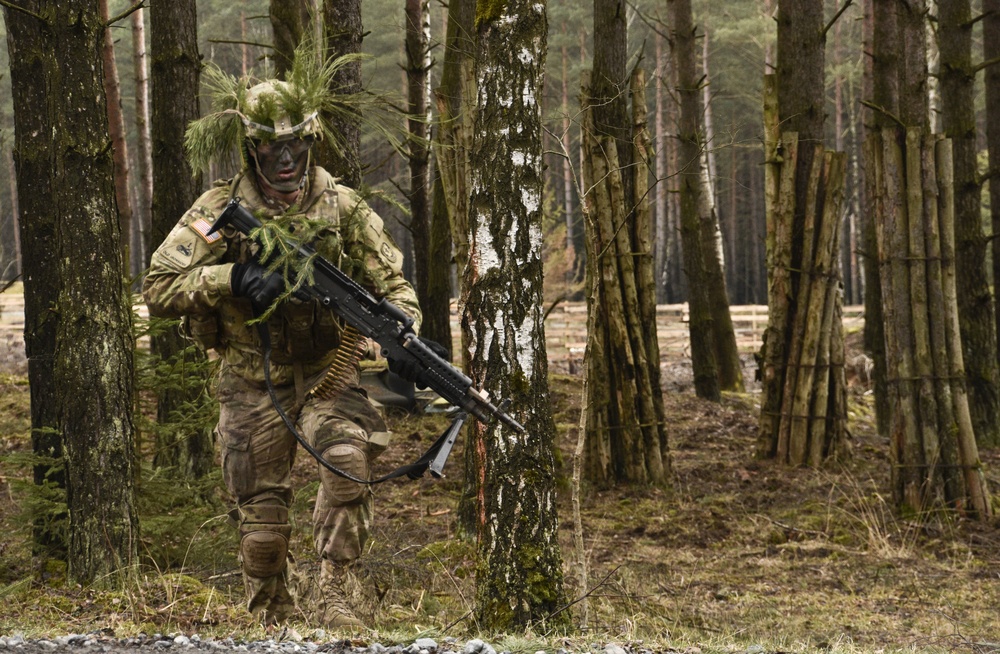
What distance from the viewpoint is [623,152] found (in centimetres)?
948

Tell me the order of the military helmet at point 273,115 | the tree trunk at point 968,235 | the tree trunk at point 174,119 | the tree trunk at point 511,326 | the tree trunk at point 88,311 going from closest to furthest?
the tree trunk at point 511,326
the military helmet at point 273,115
the tree trunk at point 88,311
the tree trunk at point 174,119
the tree trunk at point 968,235

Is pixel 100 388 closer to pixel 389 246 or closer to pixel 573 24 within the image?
pixel 389 246

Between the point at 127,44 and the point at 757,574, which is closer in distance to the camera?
the point at 757,574

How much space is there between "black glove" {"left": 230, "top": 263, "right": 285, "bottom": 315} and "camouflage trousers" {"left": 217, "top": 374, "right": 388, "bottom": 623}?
709 millimetres

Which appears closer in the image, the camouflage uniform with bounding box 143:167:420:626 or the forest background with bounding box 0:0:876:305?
the camouflage uniform with bounding box 143:167:420:626

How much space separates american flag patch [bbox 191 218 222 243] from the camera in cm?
515

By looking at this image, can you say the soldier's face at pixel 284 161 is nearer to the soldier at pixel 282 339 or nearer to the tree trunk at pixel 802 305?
the soldier at pixel 282 339

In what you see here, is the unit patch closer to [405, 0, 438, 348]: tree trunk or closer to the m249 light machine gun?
the m249 light machine gun

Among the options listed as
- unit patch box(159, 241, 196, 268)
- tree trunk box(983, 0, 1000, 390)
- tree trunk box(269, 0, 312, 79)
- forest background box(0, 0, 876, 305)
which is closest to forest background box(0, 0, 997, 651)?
tree trunk box(269, 0, 312, 79)

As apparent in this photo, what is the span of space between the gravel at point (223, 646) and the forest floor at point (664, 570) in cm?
18

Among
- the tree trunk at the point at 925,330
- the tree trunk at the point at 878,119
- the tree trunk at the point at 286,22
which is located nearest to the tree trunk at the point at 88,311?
the tree trunk at the point at 286,22

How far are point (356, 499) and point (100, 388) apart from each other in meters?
1.58

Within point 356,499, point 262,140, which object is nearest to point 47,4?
point 262,140

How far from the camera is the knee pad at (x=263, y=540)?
17.5 ft
